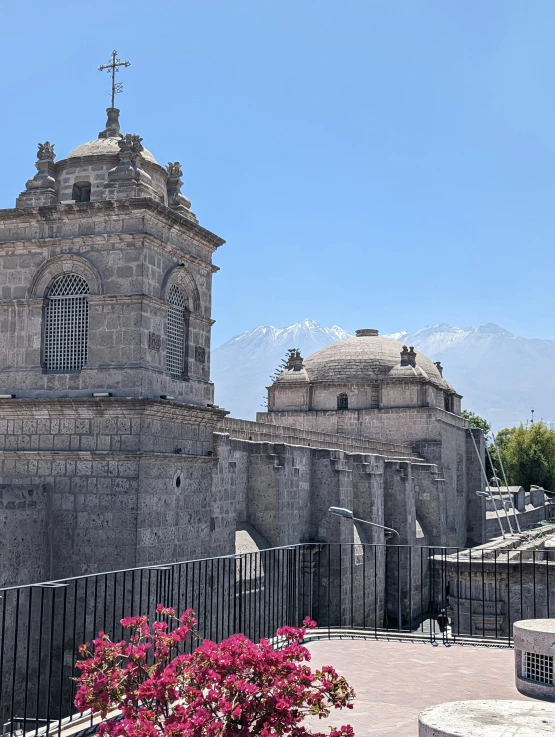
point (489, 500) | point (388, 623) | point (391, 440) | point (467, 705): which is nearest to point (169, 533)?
point (467, 705)

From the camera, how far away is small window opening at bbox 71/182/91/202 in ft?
51.8

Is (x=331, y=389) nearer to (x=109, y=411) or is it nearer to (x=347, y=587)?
(x=347, y=587)

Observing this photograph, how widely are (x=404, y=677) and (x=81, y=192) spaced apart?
35.1 feet

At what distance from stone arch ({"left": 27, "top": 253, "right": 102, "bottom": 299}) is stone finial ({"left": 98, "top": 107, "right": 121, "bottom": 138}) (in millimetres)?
3323

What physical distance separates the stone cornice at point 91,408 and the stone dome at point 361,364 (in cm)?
2744

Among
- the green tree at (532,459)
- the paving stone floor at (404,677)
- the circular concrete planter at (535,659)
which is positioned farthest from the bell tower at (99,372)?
the green tree at (532,459)

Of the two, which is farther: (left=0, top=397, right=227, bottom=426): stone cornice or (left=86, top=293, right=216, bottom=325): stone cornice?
(left=86, top=293, right=216, bottom=325): stone cornice

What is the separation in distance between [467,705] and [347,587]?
18299mm

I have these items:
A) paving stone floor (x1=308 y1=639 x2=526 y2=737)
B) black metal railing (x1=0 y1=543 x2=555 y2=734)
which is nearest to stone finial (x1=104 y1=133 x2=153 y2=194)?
black metal railing (x1=0 y1=543 x2=555 y2=734)

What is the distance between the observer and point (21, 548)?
43.7 feet

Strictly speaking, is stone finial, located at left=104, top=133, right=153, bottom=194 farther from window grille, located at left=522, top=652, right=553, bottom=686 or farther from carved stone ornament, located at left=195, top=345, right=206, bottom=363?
window grille, located at left=522, top=652, right=553, bottom=686

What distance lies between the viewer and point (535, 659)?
8.89m

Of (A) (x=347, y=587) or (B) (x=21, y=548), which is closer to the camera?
(B) (x=21, y=548)

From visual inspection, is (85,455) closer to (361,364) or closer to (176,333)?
(176,333)
